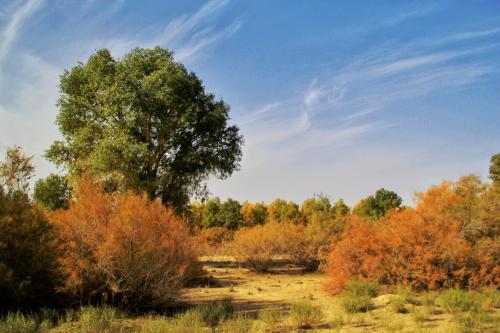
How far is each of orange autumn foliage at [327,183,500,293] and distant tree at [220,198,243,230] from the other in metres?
45.5

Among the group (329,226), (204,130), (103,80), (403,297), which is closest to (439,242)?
(403,297)

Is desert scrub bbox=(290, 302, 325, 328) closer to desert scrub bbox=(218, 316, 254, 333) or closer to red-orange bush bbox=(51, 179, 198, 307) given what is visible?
desert scrub bbox=(218, 316, 254, 333)

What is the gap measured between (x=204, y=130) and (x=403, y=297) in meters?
16.6

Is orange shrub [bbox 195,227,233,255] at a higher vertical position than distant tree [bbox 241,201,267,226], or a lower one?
lower

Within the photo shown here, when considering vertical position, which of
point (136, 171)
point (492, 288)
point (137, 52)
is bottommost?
point (492, 288)

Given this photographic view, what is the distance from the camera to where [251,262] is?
80.6 feet

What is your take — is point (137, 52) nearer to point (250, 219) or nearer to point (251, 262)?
point (251, 262)

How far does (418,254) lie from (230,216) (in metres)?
47.2

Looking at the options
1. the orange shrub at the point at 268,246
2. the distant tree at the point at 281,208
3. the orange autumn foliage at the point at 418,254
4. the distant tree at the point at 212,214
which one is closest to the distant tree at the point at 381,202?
the distant tree at the point at 281,208

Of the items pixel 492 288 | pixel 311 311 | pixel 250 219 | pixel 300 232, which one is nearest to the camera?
pixel 311 311

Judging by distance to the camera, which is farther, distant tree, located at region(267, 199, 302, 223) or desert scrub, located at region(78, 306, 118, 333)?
distant tree, located at region(267, 199, 302, 223)

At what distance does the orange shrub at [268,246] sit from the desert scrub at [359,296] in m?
10.5

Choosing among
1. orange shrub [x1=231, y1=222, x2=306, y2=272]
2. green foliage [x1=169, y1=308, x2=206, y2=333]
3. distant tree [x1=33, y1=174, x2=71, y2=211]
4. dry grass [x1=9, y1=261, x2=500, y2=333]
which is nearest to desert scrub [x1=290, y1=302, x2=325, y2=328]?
dry grass [x1=9, y1=261, x2=500, y2=333]

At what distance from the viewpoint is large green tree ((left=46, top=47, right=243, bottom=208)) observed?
23234 mm
